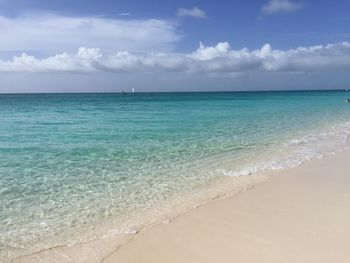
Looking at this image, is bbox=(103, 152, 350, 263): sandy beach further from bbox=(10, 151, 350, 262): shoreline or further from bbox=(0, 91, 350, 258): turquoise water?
bbox=(0, 91, 350, 258): turquoise water

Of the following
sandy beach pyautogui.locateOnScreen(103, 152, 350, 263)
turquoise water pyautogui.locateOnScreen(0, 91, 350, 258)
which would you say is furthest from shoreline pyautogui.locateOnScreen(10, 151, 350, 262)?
turquoise water pyautogui.locateOnScreen(0, 91, 350, 258)

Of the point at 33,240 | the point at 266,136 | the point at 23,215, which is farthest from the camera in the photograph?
the point at 266,136

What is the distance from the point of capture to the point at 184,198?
303 inches

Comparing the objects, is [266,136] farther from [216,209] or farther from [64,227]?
[64,227]

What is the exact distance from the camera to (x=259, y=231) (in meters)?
5.70

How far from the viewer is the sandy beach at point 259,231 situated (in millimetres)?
4934

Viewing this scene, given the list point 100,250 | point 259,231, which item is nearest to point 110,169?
point 100,250

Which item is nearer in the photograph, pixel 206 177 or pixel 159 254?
pixel 159 254

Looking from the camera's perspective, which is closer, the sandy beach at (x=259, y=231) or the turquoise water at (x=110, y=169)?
the sandy beach at (x=259, y=231)

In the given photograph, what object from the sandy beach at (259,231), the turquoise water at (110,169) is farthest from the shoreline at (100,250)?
the turquoise water at (110,169)

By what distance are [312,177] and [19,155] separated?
9.84 m

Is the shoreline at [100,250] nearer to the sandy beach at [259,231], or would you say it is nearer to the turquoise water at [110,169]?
the sandy beach at [259,231]

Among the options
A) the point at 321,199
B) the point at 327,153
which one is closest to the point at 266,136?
the point at 327,153

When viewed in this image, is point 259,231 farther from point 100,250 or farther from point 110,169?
point 110,169
